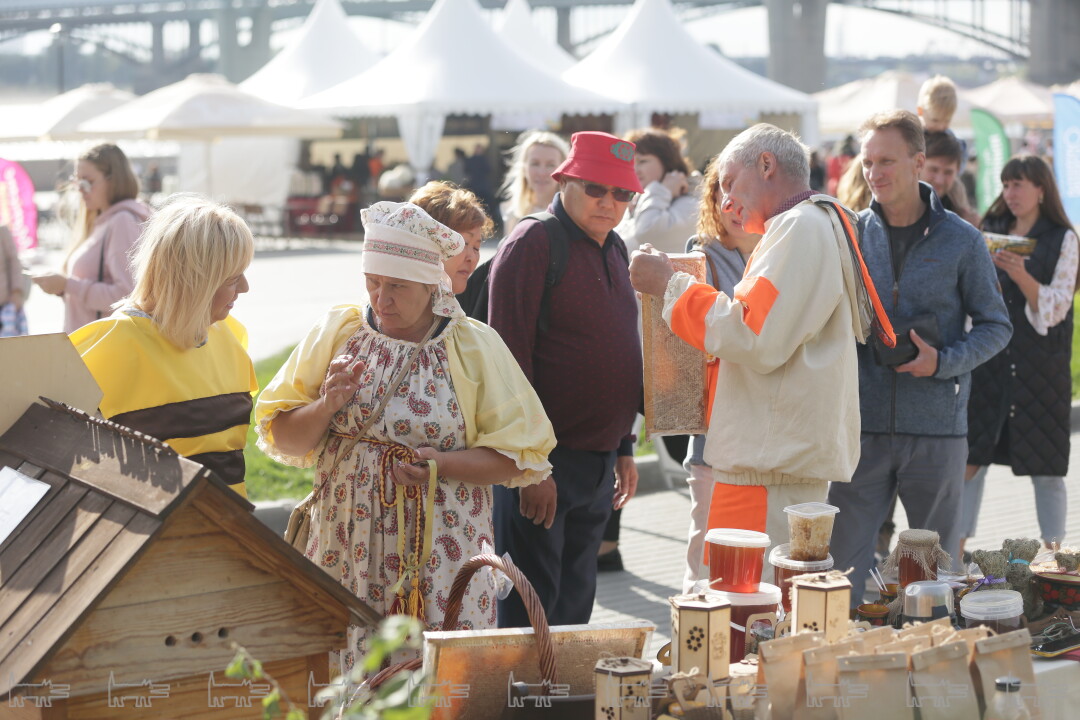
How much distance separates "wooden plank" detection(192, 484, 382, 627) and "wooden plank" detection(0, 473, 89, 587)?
0.19m

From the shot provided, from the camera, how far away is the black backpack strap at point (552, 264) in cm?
401

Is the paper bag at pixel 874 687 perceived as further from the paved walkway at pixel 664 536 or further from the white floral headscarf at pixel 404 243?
the paved walkway at pixel 664 536

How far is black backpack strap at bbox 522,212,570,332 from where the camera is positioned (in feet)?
13.1

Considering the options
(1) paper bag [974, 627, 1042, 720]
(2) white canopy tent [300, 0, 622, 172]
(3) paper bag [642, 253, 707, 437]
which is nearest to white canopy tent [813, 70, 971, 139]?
(2) white canopy tent [300, 0, 622, 172]

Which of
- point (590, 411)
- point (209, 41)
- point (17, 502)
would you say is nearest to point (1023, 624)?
point (590, 411)

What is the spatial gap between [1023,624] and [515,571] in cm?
118

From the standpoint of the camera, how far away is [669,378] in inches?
147

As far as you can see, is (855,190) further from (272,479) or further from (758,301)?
(272,479)

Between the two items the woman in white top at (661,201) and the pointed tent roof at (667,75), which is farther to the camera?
the pointed tent roof at (667,75)

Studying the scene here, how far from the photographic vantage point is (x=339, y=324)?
3.20 metres

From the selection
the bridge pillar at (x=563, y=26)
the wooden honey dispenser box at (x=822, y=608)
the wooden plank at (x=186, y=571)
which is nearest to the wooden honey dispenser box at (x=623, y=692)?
the wooden honey dispenser box at (x=822, y=608)

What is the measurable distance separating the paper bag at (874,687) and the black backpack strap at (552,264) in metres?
2.07

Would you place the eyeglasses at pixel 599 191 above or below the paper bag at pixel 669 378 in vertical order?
above

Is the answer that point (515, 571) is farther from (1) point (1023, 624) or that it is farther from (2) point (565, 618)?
(2) point (565, 618)
